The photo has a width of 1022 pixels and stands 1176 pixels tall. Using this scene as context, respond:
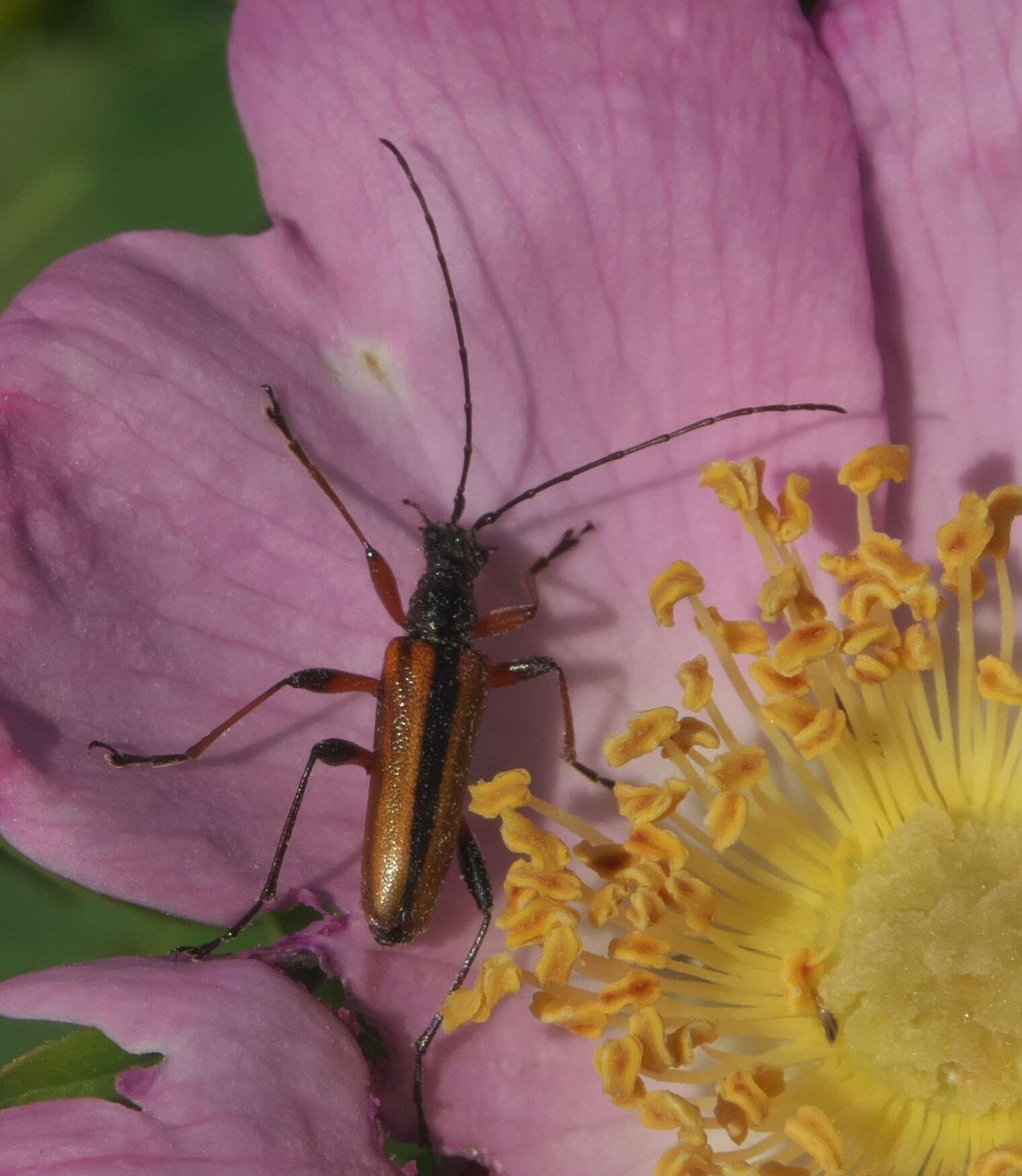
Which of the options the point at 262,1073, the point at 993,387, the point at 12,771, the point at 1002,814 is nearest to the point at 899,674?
the point at 1002,814

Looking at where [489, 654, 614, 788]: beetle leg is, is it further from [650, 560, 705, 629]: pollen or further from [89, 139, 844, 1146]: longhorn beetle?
[650, 560, 705, 629]: pollen

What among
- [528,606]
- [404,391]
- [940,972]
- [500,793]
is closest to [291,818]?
[500,793]

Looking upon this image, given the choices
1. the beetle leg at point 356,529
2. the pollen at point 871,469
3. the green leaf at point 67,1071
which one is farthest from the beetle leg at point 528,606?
the green leaf at point 67,1071

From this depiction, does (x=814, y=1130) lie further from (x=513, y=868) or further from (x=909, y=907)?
(x=513, y=868)

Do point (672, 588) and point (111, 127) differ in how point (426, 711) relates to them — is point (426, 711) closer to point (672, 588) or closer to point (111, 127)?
point (672, 588)

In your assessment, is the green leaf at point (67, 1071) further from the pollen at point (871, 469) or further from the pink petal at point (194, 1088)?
the pollen at point (871, 469)
